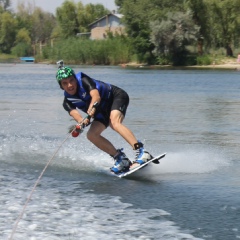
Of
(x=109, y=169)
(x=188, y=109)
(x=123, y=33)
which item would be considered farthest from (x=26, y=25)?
(x=109, y=169)

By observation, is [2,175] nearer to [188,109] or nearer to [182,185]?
[182,185]

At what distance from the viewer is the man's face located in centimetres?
793

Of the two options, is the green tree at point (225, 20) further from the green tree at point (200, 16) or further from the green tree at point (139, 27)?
the green tree at point (139, 27)

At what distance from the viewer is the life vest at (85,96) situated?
810cm

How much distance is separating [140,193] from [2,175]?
6.43 feet

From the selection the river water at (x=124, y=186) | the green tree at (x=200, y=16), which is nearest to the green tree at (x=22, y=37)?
the green tree at (x=200, y=16)

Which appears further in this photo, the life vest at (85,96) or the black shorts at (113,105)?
the black shorts at (113,105)

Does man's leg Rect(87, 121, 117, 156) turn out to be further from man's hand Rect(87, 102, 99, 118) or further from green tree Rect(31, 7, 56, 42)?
green tree Rect(31, 7, 56, 42)

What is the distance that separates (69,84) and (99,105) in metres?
0.46

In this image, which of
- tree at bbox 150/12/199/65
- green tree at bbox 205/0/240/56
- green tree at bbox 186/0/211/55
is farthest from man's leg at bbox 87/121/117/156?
green tree at bbox 186/0/211/55

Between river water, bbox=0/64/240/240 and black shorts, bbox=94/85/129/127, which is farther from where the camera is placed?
black shorts, bbox=94/85/129/127

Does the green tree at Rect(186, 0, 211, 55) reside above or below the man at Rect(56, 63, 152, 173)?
above

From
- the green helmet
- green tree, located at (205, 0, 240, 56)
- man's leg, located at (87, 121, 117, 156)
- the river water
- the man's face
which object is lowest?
the river water

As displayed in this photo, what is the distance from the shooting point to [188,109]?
18719 millimetres
